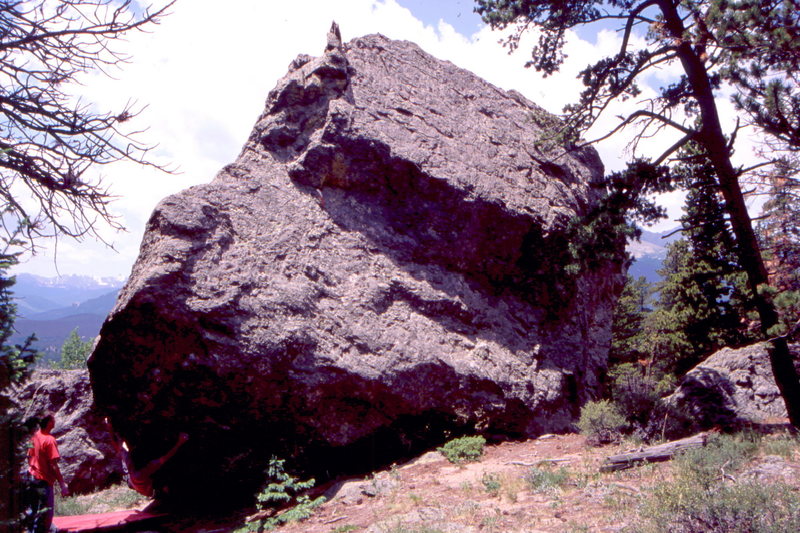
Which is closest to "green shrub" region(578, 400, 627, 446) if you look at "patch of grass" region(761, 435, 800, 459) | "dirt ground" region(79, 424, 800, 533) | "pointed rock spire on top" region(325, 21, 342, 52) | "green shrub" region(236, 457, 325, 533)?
"dirt ground" region(79, 424, 800, 533)

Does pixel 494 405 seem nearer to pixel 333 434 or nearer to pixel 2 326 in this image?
pixel 333 434

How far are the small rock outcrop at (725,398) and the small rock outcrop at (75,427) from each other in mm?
11958

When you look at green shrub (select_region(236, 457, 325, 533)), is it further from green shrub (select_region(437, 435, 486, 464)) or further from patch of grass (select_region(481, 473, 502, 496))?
patch of grass (select_region(481, 473, 502, 496))

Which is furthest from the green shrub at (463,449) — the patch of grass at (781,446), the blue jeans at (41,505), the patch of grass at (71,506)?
the patch of grass at (71,506)

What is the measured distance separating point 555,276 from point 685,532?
7.60 m

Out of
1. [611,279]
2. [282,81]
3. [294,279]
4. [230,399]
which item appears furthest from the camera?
[611,279]

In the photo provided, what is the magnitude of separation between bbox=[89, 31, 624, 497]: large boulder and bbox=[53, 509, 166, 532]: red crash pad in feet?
2.13

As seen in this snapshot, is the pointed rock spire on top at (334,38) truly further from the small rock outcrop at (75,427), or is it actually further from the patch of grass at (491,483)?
the small rock outcrop at (75,427)

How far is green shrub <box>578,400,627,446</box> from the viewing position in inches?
328

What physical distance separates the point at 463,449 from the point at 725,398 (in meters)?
4.86

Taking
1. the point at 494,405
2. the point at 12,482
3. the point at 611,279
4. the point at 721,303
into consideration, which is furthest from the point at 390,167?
the point at 721,303

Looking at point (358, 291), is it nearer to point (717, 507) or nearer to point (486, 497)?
point (486, 497)

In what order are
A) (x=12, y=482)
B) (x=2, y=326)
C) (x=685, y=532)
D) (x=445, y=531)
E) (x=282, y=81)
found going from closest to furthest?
(x=685, y=532)
(x=445, y=531)
(x=12, y=482)
(x=2, y=326)
(x=282, y=81)

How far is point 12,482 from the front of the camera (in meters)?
6.00
